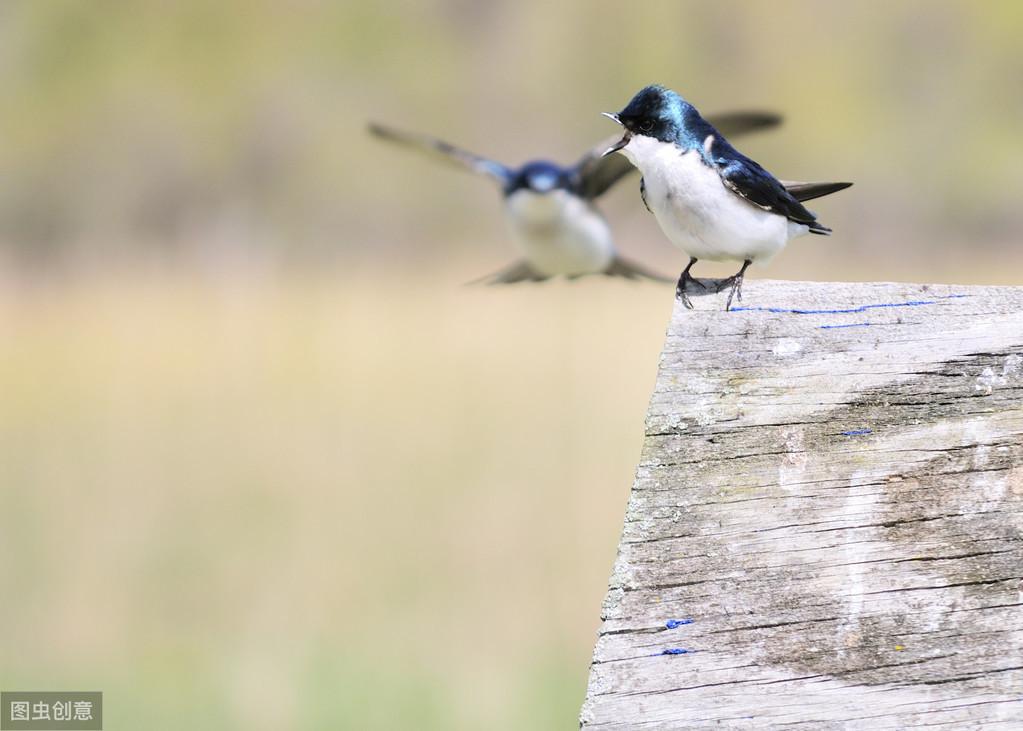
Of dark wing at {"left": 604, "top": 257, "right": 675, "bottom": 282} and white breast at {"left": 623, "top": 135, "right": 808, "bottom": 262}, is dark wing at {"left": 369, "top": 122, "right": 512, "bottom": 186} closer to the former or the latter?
dark wing at {"left": 604, "top": 257, "right": 675, "bottom": 282}

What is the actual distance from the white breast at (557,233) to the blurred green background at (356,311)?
1172 millimetres

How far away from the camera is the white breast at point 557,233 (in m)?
5.84

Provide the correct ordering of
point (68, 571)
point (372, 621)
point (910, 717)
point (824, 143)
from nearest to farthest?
1. point (910, 717)
2. point (372, 621)
3. point (68, 571)
4. point (824, 143)

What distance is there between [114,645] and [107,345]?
4184mm

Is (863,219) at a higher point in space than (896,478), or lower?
higher

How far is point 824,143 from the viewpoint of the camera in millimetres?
12773

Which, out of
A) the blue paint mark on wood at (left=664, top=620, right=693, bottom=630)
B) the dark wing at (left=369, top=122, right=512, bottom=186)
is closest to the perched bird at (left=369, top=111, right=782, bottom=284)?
the dark wing at (left=369, top=122, right=512, bottom=186)

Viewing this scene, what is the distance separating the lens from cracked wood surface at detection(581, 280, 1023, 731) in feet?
4.14

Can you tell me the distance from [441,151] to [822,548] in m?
4.83

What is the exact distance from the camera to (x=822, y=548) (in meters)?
1.28

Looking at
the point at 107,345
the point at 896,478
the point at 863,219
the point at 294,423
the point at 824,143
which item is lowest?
the point at 896,478

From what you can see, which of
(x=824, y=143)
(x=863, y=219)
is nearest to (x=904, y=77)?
(x=824, y=143)

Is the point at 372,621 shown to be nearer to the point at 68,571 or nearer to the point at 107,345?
the point at 68,571

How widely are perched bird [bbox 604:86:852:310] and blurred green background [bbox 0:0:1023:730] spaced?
2438 millimetres
